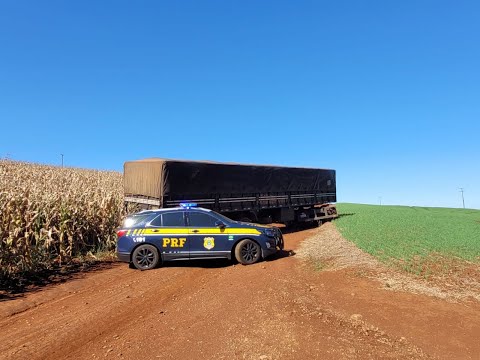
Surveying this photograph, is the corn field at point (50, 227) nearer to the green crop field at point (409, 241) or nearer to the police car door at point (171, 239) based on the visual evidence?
the police car door at point (171, 239)

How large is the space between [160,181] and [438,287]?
9.99m

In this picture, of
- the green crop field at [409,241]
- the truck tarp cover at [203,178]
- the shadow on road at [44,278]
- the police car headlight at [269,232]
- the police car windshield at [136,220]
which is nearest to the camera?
the shadow on road at [44,278]

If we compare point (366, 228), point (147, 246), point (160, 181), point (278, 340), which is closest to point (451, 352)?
point (278, 340)

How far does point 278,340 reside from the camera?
241 inches

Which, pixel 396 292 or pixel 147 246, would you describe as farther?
pixel 147 246

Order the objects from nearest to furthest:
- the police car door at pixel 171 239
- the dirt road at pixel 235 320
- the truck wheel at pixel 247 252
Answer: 1. the dirt road at pixel 235 320
2. the police car door at pixel 171 239
3. the truck wheel at pixel 247 252

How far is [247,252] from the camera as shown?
1193 centimetres

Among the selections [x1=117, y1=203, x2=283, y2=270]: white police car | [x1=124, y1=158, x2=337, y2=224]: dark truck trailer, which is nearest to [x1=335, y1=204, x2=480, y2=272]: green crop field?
[x1=124, y1=158, x2=337, y2=224]: dark truck trailer

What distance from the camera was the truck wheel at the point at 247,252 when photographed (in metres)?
11.8

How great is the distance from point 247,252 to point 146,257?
311 centimetres

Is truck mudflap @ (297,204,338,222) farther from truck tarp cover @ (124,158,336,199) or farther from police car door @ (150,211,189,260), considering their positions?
police car door @ (150,211,189,260)

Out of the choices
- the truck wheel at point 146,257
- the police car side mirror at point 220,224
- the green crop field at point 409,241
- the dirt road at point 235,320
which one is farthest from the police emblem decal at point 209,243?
the green crop field at point 409,241

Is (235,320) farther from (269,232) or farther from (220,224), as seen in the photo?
(269,232)

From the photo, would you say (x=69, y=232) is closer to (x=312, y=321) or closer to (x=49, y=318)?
(x=49, y=318)
